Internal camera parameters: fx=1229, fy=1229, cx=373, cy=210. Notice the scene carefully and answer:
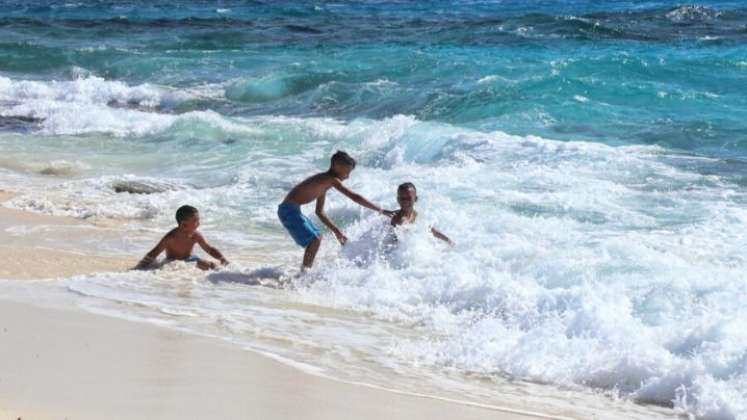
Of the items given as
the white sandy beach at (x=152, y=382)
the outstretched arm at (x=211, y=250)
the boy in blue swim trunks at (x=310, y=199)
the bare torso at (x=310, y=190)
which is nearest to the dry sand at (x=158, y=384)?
the white sandy beach at (x=152, y=382)

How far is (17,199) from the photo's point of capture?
12328 millimetres

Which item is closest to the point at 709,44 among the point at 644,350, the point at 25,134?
the point at 25,134

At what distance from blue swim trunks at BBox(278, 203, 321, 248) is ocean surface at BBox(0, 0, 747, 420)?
0.24m

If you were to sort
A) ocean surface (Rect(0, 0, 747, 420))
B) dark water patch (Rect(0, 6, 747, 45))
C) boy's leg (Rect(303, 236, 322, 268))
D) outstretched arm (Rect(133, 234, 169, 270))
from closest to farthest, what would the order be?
ocean surface (Rect(0, 0, 747, 420)) < outstretched arm (Rect(133, 234, 169, 270)) < boy's leg (Rect(303, 236, 322, 268)) < dark water patch (Rect(0, 6, 747, 45))

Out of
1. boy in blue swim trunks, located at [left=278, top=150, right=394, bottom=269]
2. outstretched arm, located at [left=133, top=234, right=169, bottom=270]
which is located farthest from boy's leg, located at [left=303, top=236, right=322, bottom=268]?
outstretched arm, located at [left=133, top=234, right=169, bottom=270]

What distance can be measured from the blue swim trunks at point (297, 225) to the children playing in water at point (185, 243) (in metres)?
0.61

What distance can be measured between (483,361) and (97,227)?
518 cm

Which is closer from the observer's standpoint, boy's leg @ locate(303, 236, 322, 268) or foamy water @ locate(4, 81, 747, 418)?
foamy water @ locate(4, 81, 747, 418)

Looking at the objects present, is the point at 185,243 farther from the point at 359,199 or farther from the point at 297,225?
the point at 359,199

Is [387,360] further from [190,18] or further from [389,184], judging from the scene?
[190,18]

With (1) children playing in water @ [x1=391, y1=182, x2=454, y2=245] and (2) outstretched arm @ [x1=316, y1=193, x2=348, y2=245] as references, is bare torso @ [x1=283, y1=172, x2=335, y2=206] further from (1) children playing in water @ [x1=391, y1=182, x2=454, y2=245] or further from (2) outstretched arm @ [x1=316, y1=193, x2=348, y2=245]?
(1) children playing in water @ [x1=391, y1=182, x2=454, y2=245]

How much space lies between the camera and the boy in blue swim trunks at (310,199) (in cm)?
979

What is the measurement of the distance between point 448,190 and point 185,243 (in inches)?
156

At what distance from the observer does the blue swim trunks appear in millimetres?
9836
